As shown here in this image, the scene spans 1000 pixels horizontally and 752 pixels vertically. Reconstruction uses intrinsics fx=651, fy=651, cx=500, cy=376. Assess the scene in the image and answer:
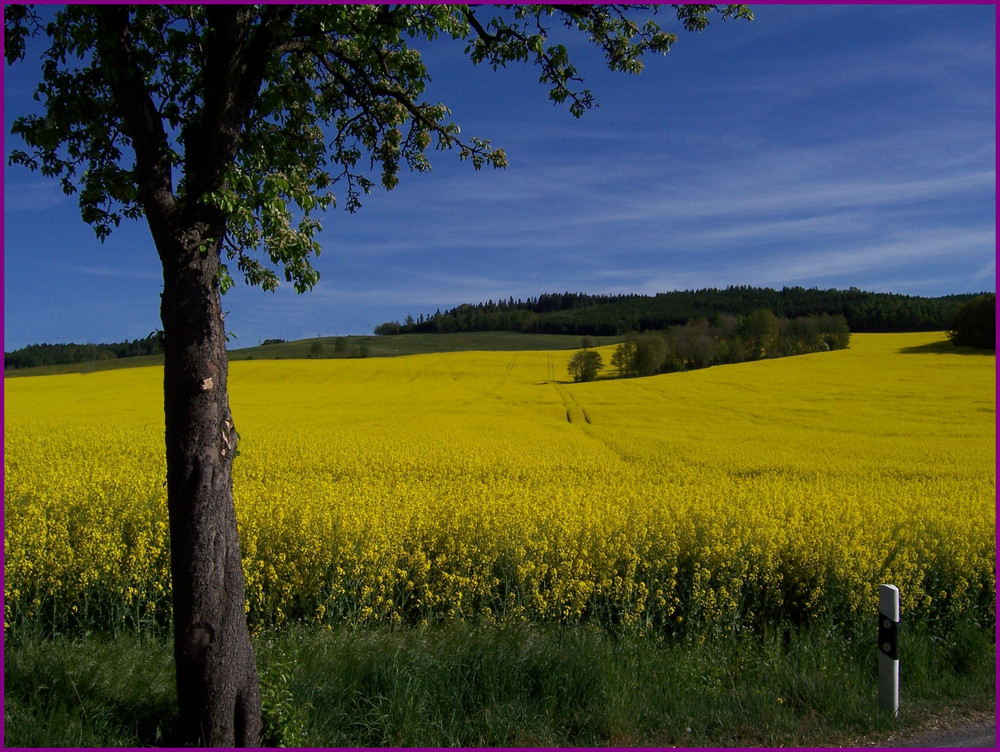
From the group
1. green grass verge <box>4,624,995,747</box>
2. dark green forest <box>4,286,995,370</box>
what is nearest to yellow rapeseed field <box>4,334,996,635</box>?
green grass verge <box>4,624,995,747</box>

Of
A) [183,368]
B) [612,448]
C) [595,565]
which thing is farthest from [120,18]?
[612,448]

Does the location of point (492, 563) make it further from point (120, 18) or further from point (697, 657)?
point (120, 18)

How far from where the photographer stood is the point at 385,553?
6578 millimetres

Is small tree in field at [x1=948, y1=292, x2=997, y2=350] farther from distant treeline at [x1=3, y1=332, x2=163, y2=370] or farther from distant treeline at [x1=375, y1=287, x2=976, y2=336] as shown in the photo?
distant treeline at [x1=3, y1=332, x2=163, y2=370]

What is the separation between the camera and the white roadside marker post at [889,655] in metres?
4.43

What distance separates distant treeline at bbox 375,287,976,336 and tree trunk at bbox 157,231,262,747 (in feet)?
238

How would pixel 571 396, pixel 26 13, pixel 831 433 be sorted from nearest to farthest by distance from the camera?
pixel 26 13, pixel 831 433, pixel 571 396

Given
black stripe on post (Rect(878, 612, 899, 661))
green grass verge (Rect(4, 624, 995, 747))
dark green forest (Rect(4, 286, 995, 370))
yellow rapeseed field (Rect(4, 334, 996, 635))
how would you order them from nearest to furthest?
green grass verge (Rect(4, 624, 995, 747)), black stripe on post (Rect(878, 612, 899, 661)), yellow rapeseed field (Rect(4, 334, 996, 635)), dark green forest (Rect(4, 286, 995, 370))

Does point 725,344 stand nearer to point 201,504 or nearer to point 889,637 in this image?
point 889,637

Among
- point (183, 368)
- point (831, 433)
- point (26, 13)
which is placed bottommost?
point (831, 433)

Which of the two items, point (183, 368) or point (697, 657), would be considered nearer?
point (183, 368)

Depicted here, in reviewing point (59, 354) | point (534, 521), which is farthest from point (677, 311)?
point (534, 521)

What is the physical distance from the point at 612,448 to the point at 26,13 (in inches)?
605

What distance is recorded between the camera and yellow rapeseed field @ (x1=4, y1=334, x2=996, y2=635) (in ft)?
19.8
